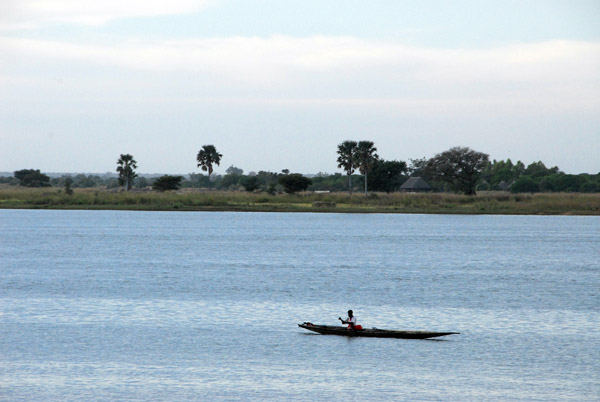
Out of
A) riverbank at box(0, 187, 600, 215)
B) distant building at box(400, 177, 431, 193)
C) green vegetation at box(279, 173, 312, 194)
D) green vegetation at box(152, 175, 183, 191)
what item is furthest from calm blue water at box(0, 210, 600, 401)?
distant building at box(400, 177, 431, 193)

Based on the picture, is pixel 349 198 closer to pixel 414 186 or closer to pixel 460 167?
pixel 460 167

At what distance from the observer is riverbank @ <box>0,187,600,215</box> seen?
13788 cm

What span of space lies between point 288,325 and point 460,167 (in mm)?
131466

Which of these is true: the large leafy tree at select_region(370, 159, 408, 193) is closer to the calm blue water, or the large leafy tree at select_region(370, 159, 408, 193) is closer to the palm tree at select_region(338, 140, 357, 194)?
the palm tree at select_region(338, 140, 357, 194)

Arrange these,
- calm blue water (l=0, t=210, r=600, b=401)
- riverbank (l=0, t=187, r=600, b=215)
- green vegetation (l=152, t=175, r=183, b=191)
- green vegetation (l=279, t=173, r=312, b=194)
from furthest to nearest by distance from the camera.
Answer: green vegetation (l=152, t=175, r=183, b=191) → green vegetation (l=279, t=173, r=312, b=194) → riverbank (l=0, t=187, r=600, b=215) → calm blue water (l=0, t=210, r=600, b=401)

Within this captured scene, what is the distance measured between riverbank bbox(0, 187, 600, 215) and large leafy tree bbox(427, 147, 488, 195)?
14841mm

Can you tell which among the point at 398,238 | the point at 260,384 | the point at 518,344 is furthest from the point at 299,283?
the point at 398,238

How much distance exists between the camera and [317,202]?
487ft

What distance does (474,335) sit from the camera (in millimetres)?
33781

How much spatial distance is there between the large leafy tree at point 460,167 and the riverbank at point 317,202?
584 inches

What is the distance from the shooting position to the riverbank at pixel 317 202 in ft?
452

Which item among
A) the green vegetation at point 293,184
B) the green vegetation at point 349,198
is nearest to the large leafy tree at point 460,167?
the green vegetation at point 349,198

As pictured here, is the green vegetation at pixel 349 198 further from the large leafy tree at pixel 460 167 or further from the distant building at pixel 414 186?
the distant building at pixel 414 186

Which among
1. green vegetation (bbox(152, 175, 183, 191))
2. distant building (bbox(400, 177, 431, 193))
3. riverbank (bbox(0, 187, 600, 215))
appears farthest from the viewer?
distant building (bbox(400, 177, 431, 193))
